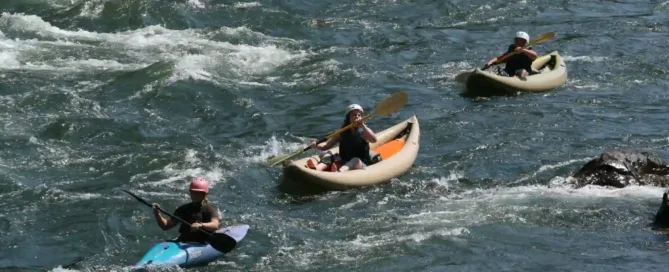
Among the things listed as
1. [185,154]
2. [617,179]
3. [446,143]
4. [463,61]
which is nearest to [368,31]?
[463,61]

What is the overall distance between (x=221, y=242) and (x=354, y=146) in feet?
10.4

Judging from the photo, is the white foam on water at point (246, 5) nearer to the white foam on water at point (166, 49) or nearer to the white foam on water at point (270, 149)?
the white foam on water at point (166, 49)

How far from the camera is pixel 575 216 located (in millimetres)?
10766

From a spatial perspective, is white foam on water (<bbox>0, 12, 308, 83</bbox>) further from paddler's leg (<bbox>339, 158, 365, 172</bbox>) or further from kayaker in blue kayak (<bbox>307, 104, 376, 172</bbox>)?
paddler's leg (<bbox>339, 158, 365, 172</bbox>)

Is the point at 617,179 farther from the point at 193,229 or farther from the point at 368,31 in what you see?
the point at 368,31

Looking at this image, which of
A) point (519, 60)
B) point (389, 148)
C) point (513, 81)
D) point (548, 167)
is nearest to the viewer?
point (548, 167)

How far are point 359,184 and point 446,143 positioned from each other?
240 centimetres

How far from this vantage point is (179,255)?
9.20 metres

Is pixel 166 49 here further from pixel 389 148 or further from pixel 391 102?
pixel 389 148

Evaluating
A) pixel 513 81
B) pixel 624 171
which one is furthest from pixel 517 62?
pixel 624 171

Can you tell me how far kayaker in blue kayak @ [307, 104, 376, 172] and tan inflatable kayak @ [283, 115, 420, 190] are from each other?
135 millimetres

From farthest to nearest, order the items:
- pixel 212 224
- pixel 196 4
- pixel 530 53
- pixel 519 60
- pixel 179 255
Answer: pixel 196 4, pixel 519 60, pixel 530 53, pixel 212 224, pixel 179 255

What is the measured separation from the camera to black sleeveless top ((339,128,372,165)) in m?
12.2

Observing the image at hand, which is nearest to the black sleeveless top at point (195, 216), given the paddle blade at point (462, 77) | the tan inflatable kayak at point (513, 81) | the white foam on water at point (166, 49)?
the white foam on water at point (166, 49)
